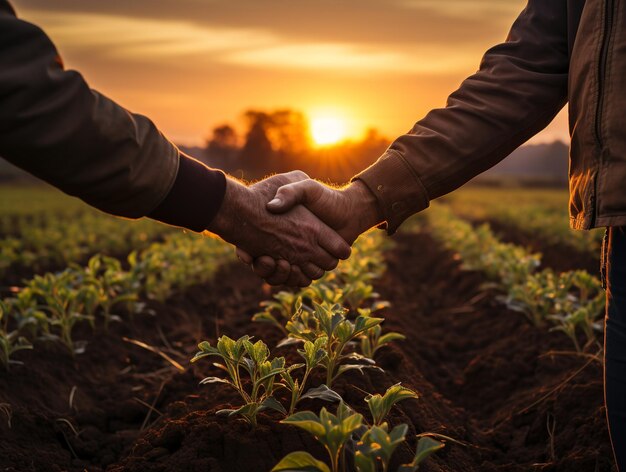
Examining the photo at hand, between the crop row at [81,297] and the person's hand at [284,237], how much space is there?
1.46 metres

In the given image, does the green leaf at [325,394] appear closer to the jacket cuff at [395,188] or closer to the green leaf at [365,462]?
the green leaf at [365,462]

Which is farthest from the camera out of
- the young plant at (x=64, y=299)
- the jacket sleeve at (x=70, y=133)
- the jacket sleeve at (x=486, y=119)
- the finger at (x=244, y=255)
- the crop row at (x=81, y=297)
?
the young plant at (x=64, y=299)

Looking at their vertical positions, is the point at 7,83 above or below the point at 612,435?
above

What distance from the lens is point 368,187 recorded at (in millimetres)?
3455

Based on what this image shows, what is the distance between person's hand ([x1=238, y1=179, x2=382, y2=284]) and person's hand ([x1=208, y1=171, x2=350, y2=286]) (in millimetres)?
28

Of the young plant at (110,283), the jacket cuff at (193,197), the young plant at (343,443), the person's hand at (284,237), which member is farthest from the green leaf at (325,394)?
the young plant at (110,283)

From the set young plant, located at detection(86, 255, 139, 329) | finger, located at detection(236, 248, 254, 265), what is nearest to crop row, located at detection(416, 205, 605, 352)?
finger, located at detection(236, 248, 254, 265)

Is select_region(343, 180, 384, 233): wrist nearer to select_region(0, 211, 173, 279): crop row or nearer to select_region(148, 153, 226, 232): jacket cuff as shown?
select_region(148, 153, 226, 232): jacket cuff

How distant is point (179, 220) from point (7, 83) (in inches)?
36.3

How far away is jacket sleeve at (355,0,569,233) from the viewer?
9.61 ft

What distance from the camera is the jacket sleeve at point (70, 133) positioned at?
2.38 m

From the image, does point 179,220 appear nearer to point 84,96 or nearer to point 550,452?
point 84,96

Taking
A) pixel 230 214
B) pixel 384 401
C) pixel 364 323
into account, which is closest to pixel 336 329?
pixel 364 323

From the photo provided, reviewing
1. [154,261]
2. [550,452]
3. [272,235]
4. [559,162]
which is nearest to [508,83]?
[272,235]
